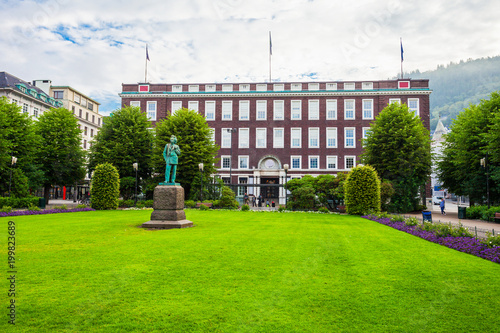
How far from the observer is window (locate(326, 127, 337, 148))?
165 ft

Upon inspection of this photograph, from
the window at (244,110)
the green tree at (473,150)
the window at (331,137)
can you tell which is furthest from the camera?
the window at (244,110)

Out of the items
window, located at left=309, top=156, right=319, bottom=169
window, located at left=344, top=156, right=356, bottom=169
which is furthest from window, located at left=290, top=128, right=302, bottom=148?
window, located at left=344, top=156, right=356, bottom=169

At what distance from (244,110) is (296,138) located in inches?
364

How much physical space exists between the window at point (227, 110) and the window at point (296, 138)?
993 cm

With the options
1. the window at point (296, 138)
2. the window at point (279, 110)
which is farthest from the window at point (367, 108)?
the window at point (279, 110)

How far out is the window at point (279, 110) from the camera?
51.2m

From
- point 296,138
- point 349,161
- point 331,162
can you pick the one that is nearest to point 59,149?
point 296,138

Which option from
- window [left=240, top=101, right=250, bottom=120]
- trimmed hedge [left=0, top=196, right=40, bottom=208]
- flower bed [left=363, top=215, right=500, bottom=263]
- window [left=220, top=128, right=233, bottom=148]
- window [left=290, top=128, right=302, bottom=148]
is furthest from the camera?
window [left=240, top=101, right=250, bottom=120]

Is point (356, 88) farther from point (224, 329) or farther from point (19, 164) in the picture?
point (224, 329)

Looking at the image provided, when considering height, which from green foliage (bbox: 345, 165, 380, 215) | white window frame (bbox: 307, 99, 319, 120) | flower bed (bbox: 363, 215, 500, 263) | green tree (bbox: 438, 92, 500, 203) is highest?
white window frame (bbox: 307, 99, 319, 120)

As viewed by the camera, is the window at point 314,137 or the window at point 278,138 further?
the window at point 278,138

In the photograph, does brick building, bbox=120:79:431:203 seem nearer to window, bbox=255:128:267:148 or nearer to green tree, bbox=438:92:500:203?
window, bbox=255:128:267:148

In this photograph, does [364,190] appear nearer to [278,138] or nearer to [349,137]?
[349,137]

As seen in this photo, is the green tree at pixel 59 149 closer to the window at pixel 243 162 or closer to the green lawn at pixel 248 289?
the window at pixel 243 162
